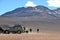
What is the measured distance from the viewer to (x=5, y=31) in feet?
128

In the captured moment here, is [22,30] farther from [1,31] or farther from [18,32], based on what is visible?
[1,31]

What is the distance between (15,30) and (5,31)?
1.56m

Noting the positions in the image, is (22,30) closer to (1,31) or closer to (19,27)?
(19,27)

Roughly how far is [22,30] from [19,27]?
32.2 inches

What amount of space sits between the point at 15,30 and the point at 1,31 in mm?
2414

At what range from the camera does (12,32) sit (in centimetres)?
3938

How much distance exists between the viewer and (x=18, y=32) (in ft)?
128

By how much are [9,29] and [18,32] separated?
4.88ft

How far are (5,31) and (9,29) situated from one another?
0.71 metres

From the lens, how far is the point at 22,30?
39.8 meters

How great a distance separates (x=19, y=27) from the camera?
39281 millimetres

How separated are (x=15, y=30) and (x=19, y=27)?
31.2 inches

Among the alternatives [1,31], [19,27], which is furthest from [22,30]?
[1,31]

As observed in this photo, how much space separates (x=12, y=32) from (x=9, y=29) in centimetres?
80
